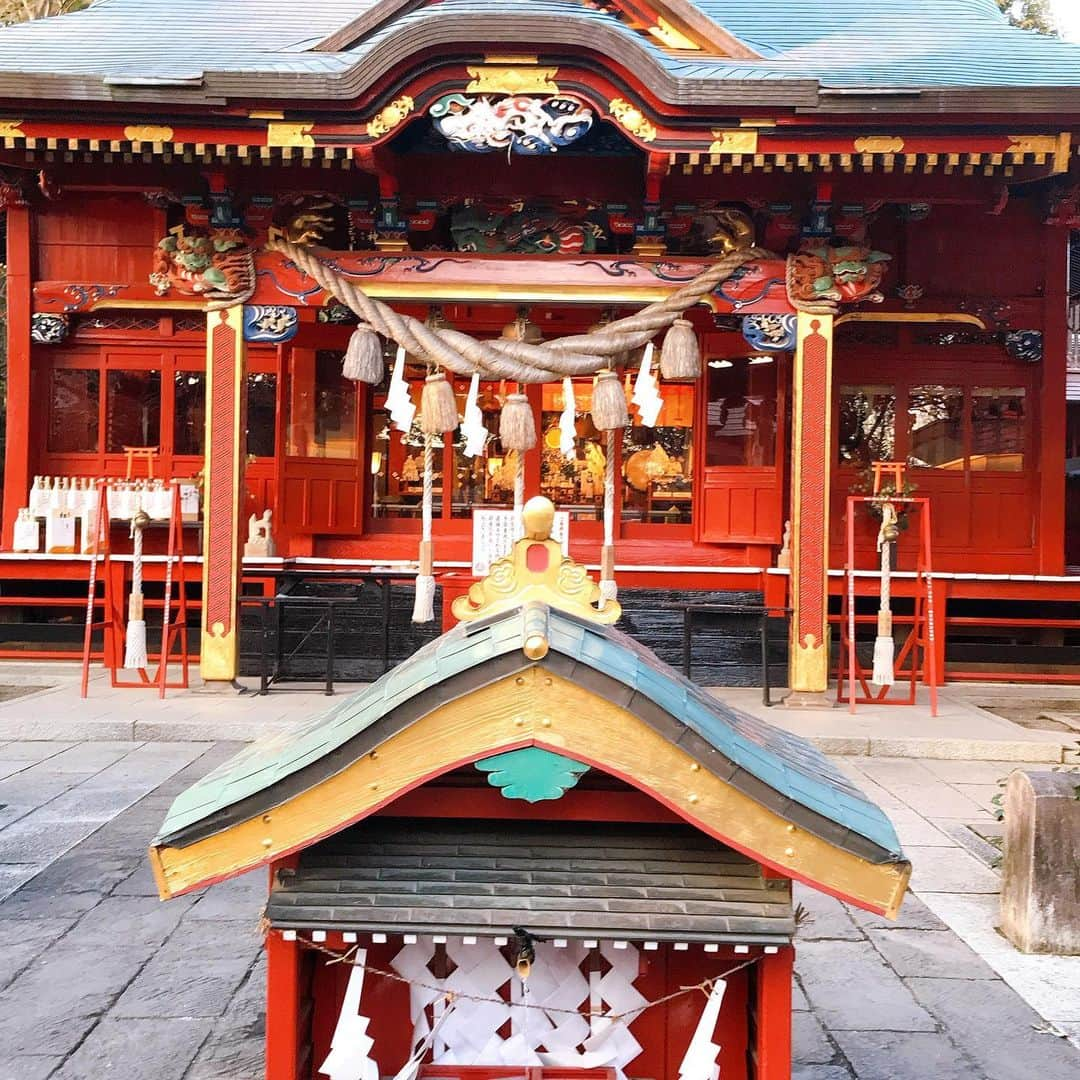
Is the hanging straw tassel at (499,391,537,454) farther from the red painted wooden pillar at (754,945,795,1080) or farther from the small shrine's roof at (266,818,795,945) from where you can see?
the red painted wooden pillar at (754,945,795,1080)

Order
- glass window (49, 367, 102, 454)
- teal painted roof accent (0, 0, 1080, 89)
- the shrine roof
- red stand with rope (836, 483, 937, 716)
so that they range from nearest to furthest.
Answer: the shrine roof → teal painted roof accent (0, 0, 1080, 89) → red stand with rope (836, 483, 937, 716) → glass window (49, 367, 102, 454)

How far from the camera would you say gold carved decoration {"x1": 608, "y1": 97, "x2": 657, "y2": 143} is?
8172mm

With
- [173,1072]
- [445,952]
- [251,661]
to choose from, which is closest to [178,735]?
[251,661]

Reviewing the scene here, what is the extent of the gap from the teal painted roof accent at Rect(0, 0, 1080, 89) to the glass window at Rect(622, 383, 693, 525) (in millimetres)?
4107

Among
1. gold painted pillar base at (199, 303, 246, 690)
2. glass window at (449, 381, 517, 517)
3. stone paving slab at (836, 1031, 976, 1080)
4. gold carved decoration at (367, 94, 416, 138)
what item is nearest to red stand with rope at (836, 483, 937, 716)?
gold carved decoration at (367, 94, 416, 138)

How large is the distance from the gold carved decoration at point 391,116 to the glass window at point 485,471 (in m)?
5.11

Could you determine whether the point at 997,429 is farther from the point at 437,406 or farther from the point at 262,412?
the point at 262,412

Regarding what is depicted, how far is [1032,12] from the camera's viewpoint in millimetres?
22312

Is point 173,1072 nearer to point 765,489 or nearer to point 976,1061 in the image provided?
point 976,1061

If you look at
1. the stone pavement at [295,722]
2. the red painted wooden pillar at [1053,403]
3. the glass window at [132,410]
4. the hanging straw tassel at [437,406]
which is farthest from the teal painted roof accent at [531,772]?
the glass window at [132,410]

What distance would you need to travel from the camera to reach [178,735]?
26.2 ft

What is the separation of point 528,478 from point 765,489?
2859 millimetres

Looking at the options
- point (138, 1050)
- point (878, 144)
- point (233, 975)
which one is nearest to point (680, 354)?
point (878, 144)

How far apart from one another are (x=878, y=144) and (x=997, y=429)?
478cm
